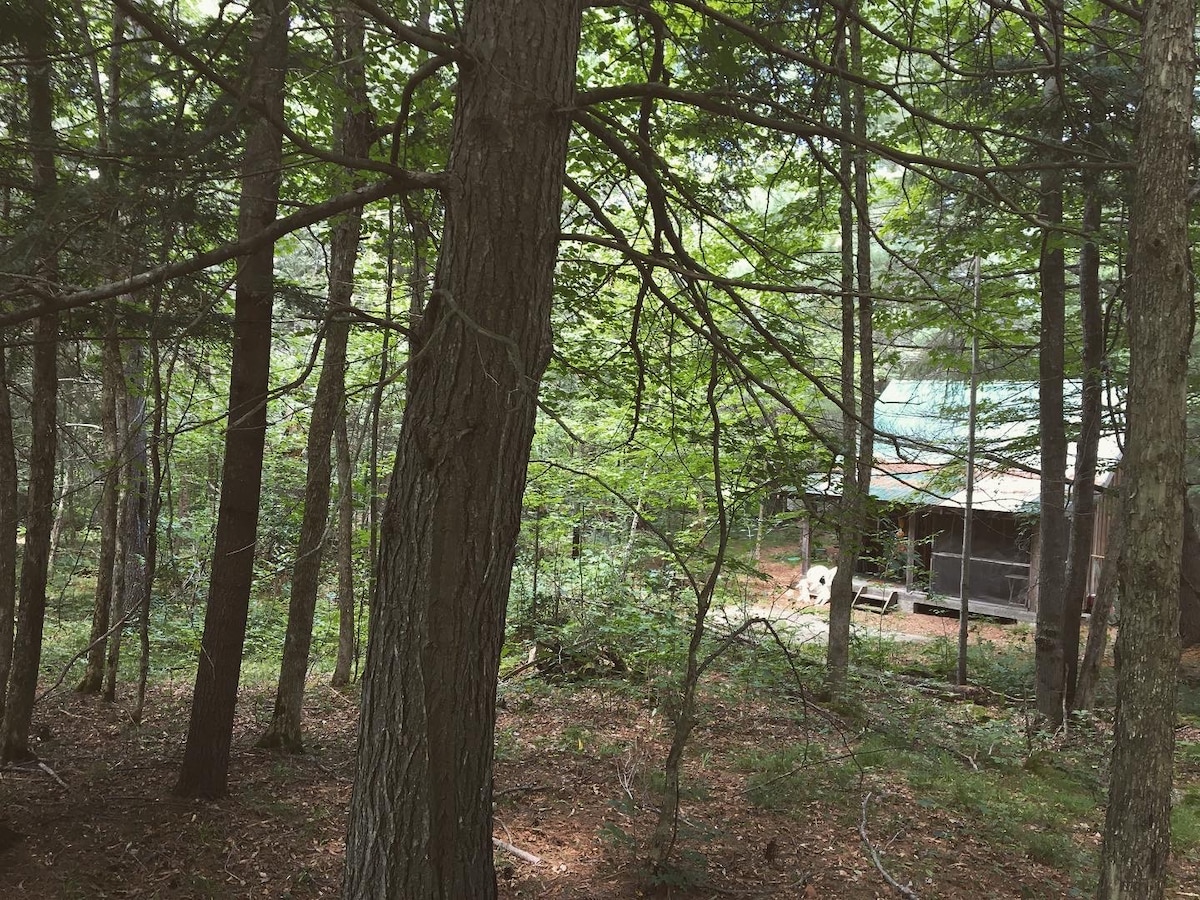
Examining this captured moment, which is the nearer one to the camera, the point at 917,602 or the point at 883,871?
the point at 883,871

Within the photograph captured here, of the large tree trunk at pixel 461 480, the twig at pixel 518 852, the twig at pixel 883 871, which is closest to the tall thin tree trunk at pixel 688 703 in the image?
the twig at pixel 518 852

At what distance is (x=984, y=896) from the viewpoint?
15.0 feet

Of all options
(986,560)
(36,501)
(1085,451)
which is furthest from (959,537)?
(36,501)

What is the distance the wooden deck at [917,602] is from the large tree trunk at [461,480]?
15.7m

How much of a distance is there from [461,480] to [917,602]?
19.2 m

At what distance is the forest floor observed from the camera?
4.39 metres

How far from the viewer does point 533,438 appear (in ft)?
19.7

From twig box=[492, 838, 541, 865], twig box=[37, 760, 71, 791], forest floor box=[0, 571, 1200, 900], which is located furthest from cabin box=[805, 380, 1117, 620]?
twig box=[37, 760, 71, 791]

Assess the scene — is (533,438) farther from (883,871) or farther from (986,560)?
(986,560)

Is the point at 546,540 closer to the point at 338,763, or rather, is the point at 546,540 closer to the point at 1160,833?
the point at 338,763

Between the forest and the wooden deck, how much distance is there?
20.3ft

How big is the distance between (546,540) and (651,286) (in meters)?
10.2

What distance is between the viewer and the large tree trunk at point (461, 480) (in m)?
2.55

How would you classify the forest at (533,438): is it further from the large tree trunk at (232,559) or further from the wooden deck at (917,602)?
the wooden deck at (917,602)
